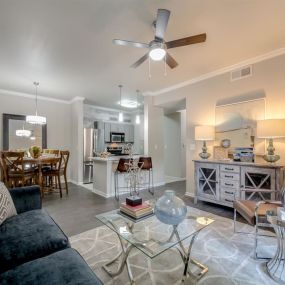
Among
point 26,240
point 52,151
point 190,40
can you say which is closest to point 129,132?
point 52,151

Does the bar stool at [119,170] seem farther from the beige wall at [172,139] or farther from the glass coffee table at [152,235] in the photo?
the beige wall at [172,139]

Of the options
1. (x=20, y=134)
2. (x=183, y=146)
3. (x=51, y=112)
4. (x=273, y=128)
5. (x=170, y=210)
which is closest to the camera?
(x=170, y=210)

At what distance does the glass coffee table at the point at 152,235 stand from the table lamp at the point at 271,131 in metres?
1.71

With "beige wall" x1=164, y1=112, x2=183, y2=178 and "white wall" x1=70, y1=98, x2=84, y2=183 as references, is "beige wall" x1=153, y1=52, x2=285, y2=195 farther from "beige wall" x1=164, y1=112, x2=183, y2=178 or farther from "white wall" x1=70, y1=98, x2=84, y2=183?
"white wall" x1=70, y1=98, x2=84, y2=183

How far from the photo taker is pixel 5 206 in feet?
5.77

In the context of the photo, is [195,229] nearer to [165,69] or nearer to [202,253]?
[202,253]

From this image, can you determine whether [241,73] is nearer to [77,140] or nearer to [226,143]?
[226,143]

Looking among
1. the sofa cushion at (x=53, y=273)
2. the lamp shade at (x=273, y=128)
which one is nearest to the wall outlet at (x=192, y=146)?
the lamp shade at (x=273, y=128)

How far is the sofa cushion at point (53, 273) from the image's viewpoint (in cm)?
100

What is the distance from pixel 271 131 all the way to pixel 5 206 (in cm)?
335

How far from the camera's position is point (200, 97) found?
4055mm

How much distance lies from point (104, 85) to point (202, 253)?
12.9 ft

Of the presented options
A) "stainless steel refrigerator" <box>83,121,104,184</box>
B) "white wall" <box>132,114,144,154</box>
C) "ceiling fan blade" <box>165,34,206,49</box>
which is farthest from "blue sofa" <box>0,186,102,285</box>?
"white wall" <box>132,114,144,154</box>

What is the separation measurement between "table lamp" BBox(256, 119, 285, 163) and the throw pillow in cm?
328
